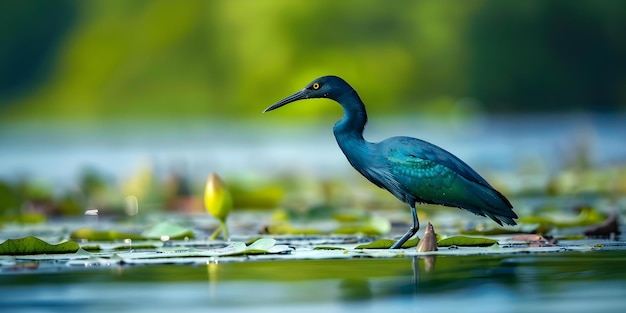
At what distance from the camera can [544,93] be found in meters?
20.3

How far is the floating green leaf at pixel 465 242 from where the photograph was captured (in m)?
4.79

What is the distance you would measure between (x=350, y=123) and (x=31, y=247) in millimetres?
1439

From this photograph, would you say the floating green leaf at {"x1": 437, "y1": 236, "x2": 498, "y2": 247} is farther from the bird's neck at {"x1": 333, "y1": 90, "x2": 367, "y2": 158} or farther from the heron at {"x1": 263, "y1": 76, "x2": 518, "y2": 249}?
the bird's neck at {"x1": 333, "y1": 90, "x2": 367, "y2": 158}

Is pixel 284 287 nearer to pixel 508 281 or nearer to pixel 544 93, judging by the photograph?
pixel 508 281

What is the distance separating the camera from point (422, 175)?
195 inches

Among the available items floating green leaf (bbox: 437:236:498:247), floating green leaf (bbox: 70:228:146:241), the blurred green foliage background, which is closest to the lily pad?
floating green leaf (bbox: 437:236:498:247)

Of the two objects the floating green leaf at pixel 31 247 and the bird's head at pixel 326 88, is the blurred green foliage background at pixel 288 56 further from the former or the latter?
the floating green leaf at pixel 31 247

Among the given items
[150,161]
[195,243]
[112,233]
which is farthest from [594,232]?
[150,161]

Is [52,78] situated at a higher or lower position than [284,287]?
higher

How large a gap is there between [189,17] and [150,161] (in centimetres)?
1295

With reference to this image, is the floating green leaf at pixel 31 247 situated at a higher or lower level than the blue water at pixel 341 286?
higher

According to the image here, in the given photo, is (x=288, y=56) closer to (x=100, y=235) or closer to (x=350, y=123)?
(x=100, y=235)

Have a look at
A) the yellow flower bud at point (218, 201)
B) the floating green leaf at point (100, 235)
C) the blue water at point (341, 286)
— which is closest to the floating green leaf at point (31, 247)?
the blue water at point (341, 286)

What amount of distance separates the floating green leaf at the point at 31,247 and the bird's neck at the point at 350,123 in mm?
1211
